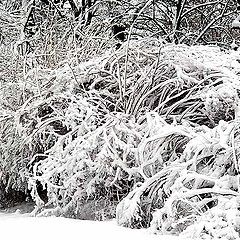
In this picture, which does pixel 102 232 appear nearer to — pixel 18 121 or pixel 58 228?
pixel 58 228

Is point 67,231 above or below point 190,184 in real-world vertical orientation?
below

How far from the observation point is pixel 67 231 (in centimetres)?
308

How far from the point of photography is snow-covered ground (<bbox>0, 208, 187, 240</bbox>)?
9.66ft

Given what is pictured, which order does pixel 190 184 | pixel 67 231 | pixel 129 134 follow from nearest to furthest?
pixel 67 231 → pixel 190 184 → pixel 129 134

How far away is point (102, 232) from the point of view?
3.06m

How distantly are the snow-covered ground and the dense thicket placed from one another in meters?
0.12

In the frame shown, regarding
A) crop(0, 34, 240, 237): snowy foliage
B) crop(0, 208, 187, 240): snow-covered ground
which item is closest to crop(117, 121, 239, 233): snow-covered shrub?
crop(0, 34, 240, 237): snowy foliage

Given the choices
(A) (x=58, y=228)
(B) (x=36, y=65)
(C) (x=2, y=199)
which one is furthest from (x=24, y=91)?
(A) (x=58, y=228)

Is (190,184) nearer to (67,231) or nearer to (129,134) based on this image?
(129,134)

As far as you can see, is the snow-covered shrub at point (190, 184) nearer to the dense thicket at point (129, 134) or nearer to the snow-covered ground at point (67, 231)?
the dense thicket at point (129, 134)

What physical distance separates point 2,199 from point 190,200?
253cm

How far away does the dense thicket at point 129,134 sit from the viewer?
325 centimetres

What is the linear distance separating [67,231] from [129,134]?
3.58 ft

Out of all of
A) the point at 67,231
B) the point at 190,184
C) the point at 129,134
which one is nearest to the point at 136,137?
the point at 129,134
